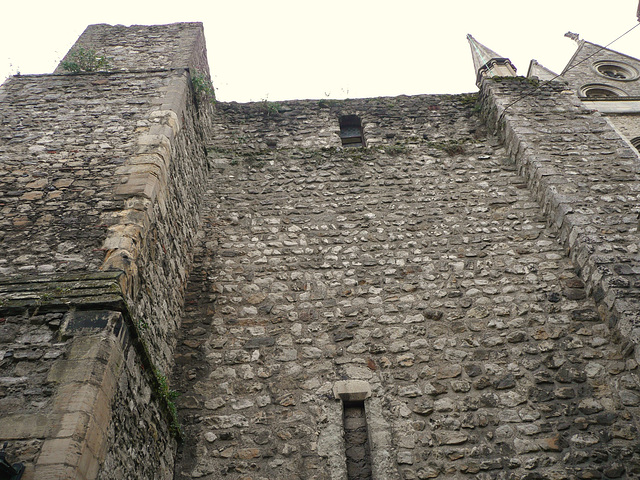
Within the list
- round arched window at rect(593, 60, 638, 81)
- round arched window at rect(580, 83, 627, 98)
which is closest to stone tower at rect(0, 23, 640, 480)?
round arched window at rect(580, 83, 627, 98)

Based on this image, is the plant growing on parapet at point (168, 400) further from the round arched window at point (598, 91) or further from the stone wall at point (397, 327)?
the round arched window at point (598, 91)

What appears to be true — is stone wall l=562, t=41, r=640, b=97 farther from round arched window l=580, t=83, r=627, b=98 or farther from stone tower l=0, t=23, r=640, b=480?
stone tower l=0, t=23, r=640, b=480

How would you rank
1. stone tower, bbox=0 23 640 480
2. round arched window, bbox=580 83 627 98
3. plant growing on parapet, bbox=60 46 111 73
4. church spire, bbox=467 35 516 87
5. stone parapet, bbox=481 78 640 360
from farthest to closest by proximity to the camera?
1. round arched window, bbox=580 83 627 98
2. church spire, bbox=467 35 516 87
3. plant growing on parapet, bbox=60 46 111 73
4. stone parapet, bbox=481 78 640 360
5. stone tower, bbox=0 23 640 480

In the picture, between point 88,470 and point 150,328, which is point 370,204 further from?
point 88,470

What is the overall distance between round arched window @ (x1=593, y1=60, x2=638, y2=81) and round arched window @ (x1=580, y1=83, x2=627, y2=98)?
1267mm

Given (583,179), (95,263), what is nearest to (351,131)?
(583,179)

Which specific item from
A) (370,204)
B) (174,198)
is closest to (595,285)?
(370,204)

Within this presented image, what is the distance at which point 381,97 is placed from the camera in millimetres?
8891

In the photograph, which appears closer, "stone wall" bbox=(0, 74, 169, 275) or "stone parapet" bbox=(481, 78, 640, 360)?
"stone wall" bbox=(0, 74, 169, 275)

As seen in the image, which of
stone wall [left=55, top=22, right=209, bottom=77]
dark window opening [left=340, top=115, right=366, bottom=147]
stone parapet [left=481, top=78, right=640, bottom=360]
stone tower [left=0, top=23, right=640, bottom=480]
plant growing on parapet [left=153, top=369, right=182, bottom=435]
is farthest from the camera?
dark window opening [left=340, top=115, right=366, bottom=147]

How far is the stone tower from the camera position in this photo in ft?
11.4

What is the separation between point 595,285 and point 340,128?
5096 mm

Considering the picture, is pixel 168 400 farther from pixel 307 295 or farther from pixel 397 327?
pixel 397 327

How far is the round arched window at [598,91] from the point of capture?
43.2ft
